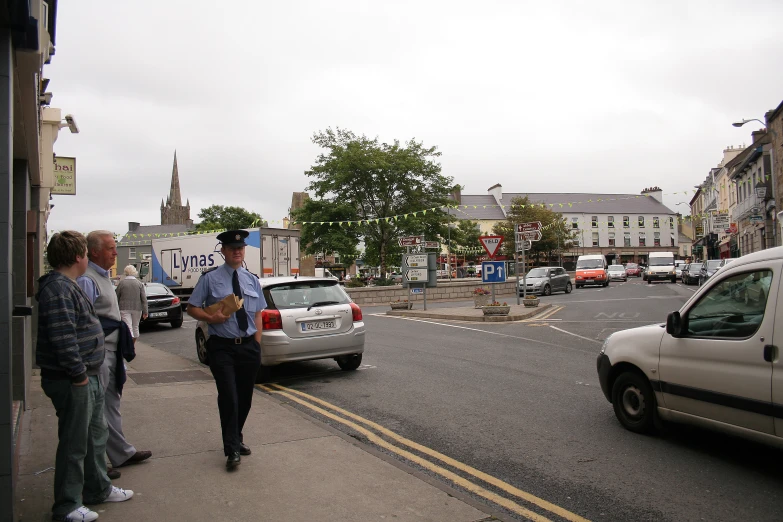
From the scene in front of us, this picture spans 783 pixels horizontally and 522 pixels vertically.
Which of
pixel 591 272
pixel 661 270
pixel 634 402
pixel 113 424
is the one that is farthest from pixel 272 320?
pixel 661 270

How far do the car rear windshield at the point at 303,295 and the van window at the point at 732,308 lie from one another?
530 centimetres

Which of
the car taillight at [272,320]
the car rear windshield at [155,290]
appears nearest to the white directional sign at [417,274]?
the car rear windshield at [155,290]

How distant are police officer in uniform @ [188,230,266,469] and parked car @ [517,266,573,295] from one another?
91.9 feet

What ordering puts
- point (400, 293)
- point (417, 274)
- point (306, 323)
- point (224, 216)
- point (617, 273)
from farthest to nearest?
point (224, 216) → point (617, 273) → point (400, 293) → point (417, 274) → point (306, 323)

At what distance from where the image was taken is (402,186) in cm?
3900

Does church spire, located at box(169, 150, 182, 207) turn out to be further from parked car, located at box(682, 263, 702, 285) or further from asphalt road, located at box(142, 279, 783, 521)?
asphalt road, located at box(142, 279, 783, 521)

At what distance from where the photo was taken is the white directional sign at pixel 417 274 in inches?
926

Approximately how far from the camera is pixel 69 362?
3.52m

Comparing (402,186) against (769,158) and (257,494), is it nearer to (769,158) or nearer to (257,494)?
(769,158)

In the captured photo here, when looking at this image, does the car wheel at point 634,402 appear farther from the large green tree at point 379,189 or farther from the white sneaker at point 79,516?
the large green tree at point 379,189

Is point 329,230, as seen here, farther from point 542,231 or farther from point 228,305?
point 228,305

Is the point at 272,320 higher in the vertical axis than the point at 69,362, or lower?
lower

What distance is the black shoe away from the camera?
15.6 feet

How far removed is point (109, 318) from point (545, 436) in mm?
4004
